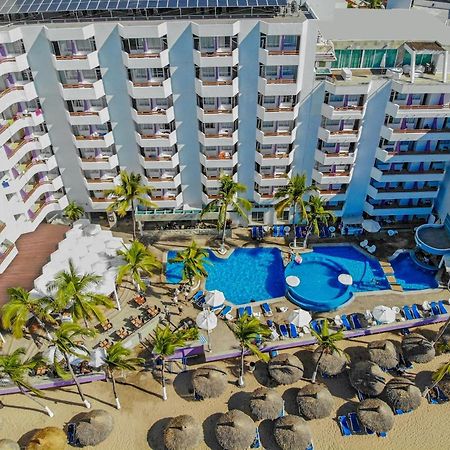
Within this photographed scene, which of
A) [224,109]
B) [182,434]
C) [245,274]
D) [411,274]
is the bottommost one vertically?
[411,274]

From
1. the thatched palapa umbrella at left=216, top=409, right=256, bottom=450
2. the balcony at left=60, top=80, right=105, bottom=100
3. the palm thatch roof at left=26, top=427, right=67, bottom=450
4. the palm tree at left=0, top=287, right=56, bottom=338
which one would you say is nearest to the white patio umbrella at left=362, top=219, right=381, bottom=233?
the thatched palapa umbrella at left=216, top=409, right=256, bottom=450

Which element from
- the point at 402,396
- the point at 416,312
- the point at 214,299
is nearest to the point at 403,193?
the point at 416,312

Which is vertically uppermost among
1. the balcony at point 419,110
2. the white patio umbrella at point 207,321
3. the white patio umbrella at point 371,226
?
the balcony at point 419,110

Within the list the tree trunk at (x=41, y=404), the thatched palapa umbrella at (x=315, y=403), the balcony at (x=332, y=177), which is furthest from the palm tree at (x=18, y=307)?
the balcony at (x=332, y=177)

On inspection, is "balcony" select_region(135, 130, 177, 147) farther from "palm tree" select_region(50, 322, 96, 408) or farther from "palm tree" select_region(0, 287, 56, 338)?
"palm tree" select_region(50, 322, 96, 408)

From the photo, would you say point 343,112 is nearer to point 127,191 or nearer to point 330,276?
point 330,276

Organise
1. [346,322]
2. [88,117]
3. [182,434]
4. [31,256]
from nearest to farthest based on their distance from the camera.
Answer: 1. [182,434]
2. [88,117]
3. [346,322]
4. [31,256]

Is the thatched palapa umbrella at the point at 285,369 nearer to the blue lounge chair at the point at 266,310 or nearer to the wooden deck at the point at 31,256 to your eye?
the blue lounge chair at the point at 266,310
